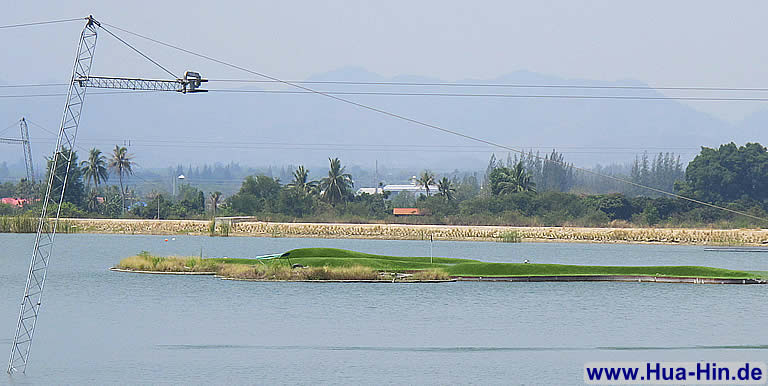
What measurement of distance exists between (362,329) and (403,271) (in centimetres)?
1730

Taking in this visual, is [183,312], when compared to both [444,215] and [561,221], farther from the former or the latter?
[444,215]

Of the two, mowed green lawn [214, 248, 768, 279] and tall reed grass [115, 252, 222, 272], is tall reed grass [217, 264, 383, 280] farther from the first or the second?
tall reed grass [115, 252, 222, 272]

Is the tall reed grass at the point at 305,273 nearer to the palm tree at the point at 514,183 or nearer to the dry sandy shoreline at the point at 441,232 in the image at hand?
the dry sandy shoreline at the point at 441,232

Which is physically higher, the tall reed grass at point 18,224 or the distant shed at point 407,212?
the distant shed at point 407,212

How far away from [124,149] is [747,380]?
14509 centimetres

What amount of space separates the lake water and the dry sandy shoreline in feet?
159

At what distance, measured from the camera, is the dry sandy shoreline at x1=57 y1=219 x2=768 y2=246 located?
4035 inches

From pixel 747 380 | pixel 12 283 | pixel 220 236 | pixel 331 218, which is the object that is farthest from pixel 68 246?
pixel 747 380

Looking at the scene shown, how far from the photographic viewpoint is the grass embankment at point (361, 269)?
55156mm

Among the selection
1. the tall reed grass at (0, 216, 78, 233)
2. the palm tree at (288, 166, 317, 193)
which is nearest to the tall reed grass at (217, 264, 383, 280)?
the tall reed grass at (0, 216, 78, 233)

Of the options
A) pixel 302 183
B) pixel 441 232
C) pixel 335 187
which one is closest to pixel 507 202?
pixel 441 232

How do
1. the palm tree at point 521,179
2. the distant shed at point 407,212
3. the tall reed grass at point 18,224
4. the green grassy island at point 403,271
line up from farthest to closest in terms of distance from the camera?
the distant shed at point 407,212
the palm tree at point 521,179
the tall reed grass at point 18,224
the green grassy island at point 403,271

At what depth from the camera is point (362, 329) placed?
1549 inches

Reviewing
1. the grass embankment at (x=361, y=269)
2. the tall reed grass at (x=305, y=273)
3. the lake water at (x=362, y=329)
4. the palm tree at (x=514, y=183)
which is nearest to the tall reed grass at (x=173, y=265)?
the grass embankment at (x=361, y=269)
